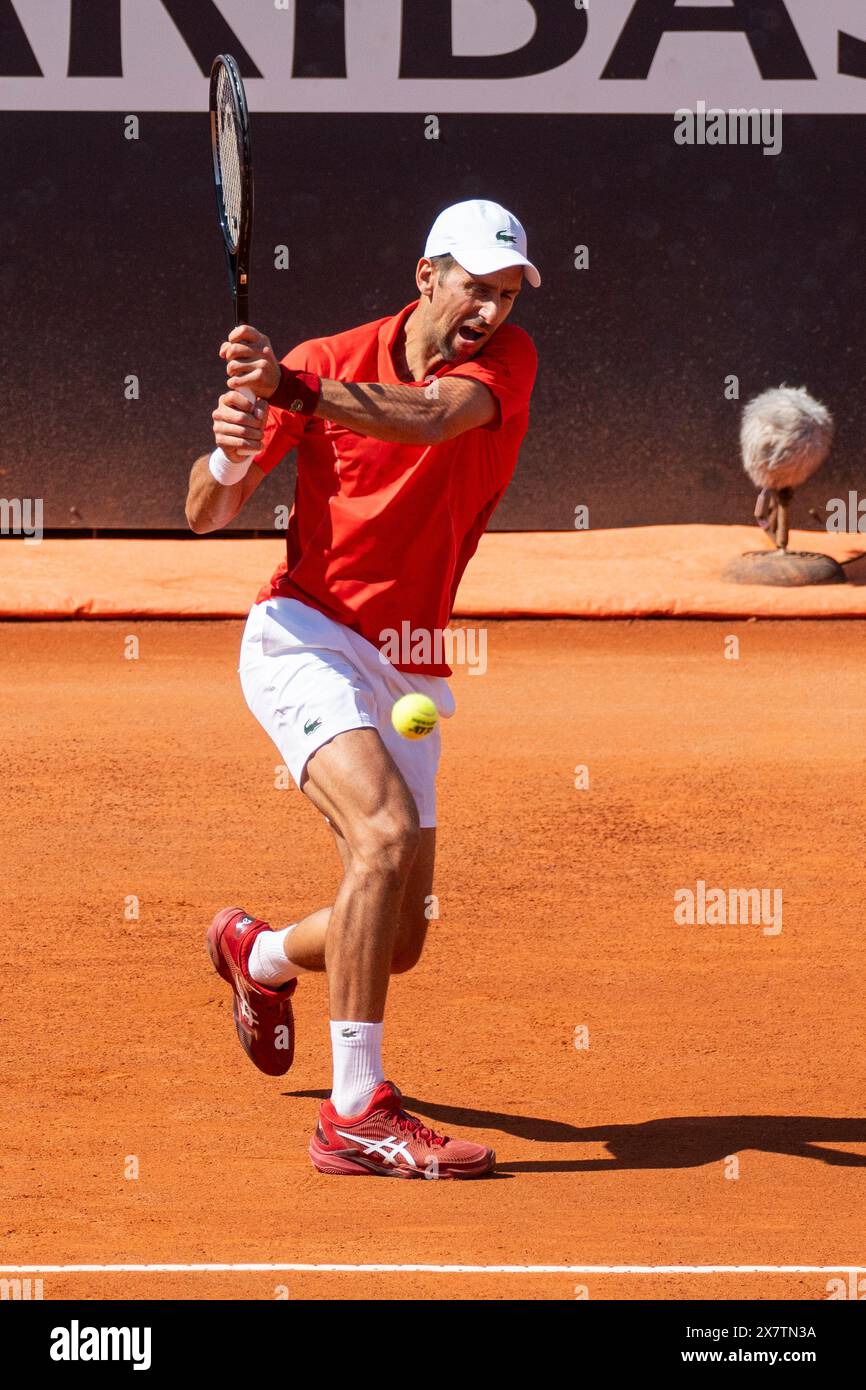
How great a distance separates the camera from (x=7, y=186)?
48.9ft

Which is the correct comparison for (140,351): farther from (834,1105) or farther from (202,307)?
(834,1105)

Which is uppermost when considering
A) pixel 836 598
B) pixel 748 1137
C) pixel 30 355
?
pixel 30 355

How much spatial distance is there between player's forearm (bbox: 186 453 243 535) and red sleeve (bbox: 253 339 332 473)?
10cm

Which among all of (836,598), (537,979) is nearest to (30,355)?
(836,598)

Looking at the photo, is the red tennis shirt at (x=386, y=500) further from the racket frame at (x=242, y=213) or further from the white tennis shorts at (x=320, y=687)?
the racket frame at (x=242, y=213)

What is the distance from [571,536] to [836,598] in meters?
2.60

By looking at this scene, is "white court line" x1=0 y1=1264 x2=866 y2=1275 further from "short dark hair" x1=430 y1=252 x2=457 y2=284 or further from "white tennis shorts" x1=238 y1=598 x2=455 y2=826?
"short dark hair" x1=430 y1=252 x2=457 y2=284

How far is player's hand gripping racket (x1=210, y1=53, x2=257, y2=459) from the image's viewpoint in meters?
4.42

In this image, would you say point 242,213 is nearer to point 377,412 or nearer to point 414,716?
point 377,412

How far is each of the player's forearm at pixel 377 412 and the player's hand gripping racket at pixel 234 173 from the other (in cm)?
18

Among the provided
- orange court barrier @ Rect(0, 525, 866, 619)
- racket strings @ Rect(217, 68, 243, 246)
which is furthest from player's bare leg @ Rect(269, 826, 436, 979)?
orange court barrier @ Rect(0, 525, 866, 619)

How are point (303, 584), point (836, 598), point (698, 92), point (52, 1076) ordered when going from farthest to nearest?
1. point (698, 92)
2. point (836, 598)
3. point (52, 1076)
4. point (303, 584)

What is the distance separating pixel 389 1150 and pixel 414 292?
11719 millimetres

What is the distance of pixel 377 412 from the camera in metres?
4.27
